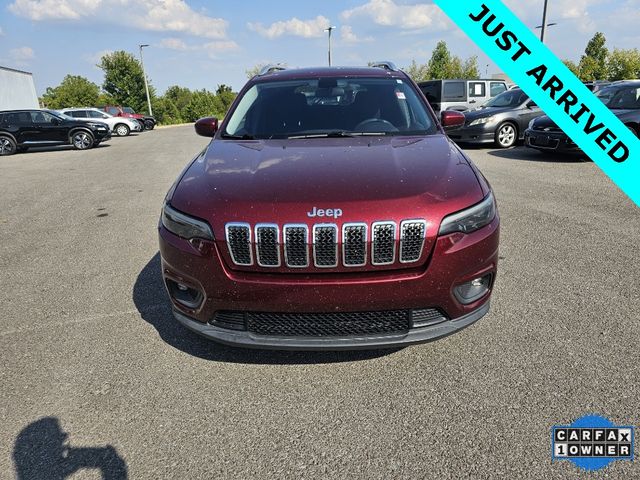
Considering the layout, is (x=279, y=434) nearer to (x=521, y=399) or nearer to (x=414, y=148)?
(x=521, y=399)

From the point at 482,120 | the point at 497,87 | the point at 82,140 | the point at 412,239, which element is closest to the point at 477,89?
the point at 497,87

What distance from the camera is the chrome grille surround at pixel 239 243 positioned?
2.22m

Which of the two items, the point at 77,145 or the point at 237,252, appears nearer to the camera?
A: the point at 237,252

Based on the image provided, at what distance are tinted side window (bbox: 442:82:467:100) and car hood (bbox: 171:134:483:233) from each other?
46.2 feet

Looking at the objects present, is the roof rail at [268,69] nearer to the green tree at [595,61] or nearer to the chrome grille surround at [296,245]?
the chrome grille surround at [296,245]

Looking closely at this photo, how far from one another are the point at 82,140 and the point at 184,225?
674 inches

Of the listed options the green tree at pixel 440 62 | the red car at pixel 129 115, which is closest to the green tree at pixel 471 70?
the green tree at pixel 440 62

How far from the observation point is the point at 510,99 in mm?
12211

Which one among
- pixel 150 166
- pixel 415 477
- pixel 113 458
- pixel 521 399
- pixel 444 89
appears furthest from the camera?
pixel 444 89

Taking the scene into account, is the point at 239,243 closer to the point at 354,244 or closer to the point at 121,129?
the point at 354,244

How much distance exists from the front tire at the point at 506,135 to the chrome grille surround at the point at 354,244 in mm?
10756

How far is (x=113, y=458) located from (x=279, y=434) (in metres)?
0.76

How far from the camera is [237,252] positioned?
2.26 m

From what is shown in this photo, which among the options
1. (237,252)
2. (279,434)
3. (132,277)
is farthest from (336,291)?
(132,277)
